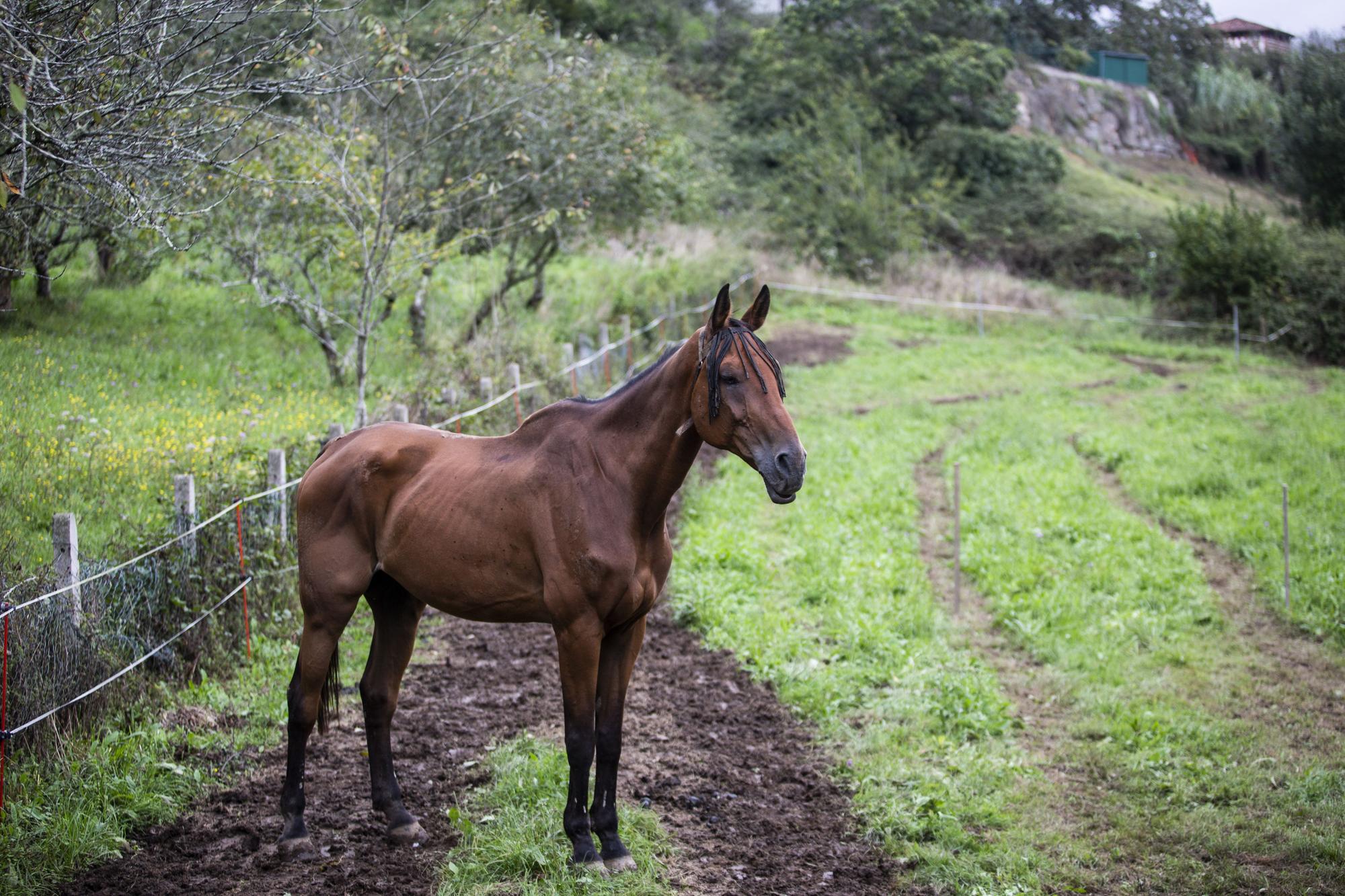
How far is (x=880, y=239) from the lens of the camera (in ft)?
96.7

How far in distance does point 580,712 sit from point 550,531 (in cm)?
81

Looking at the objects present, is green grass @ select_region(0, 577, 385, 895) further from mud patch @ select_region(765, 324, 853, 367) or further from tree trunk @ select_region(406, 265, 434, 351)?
mud patch @ select_region(765, 324, 853, 367)

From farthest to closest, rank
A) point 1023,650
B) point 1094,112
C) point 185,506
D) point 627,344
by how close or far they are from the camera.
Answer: point 1094,112 → point 627,344 → point 1023,650 → point 185,506

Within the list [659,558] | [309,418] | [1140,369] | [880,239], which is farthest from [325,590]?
[880,239]

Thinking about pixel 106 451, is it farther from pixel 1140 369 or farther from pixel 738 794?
pixel 1140 369

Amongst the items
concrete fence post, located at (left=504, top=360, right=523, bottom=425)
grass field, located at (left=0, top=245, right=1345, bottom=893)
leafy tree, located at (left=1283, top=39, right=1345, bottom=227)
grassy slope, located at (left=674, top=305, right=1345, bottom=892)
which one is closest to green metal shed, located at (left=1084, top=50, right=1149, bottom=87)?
leafy tree, located at (left=1283, top=39, right=1345, bottom=227)

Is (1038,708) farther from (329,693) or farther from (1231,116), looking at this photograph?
(1231,116)

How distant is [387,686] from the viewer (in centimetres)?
510

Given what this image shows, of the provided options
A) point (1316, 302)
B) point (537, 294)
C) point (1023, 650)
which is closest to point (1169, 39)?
point (1316, 302)

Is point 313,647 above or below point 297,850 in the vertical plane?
above

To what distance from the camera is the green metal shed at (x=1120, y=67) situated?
4975 centimetres

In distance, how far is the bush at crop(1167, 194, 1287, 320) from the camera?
2352cm

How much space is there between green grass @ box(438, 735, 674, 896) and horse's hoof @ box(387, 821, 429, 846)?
17 cm

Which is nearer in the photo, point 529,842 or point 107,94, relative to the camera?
point 529,842
